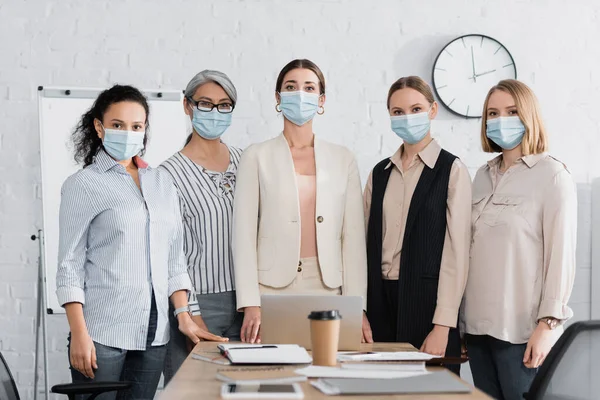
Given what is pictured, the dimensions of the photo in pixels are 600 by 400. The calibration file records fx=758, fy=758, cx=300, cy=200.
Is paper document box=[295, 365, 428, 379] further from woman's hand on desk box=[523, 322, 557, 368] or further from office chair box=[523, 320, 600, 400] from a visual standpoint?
woman's hand on desk box=[523, 322, 557, 368]

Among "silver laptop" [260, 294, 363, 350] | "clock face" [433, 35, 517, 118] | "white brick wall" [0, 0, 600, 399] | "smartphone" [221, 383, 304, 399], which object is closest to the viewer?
"smartphone" [221, 383, 304, 399]

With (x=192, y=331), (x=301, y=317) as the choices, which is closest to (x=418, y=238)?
(x=301, y=317)

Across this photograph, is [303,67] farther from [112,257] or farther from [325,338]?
[325,338]

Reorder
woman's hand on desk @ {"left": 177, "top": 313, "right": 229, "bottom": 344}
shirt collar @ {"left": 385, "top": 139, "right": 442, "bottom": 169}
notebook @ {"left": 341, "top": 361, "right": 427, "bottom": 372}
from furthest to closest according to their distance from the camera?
shirt collar @ {"left": 385, "top": 139, "right": 442, "bottom": 169}, woman's hand on desk @ {"left": 177, "top": 313, "right": 229, "bottom": 344}, notebook @ {"left": 341, "top": 361, "right": 427, "bottom": 372}


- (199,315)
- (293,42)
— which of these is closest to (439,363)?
(199,315)

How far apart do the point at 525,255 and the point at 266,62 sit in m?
1.63

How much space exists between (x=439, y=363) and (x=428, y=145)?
1.00 meters

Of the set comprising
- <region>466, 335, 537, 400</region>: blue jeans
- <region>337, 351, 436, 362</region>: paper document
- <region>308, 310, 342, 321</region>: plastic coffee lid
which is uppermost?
<region>308, 310, 342, 321</region>: plastic coffee lid

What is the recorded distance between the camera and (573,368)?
1.59 m

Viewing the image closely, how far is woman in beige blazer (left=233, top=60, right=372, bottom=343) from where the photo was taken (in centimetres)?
231

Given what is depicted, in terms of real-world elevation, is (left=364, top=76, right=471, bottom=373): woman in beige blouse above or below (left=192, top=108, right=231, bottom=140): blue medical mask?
below

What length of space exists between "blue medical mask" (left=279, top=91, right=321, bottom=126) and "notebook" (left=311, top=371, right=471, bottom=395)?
3.89 feet

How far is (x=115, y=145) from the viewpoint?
2236mm

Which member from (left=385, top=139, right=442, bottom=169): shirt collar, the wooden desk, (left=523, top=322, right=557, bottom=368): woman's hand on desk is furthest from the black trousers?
the wooden desk
